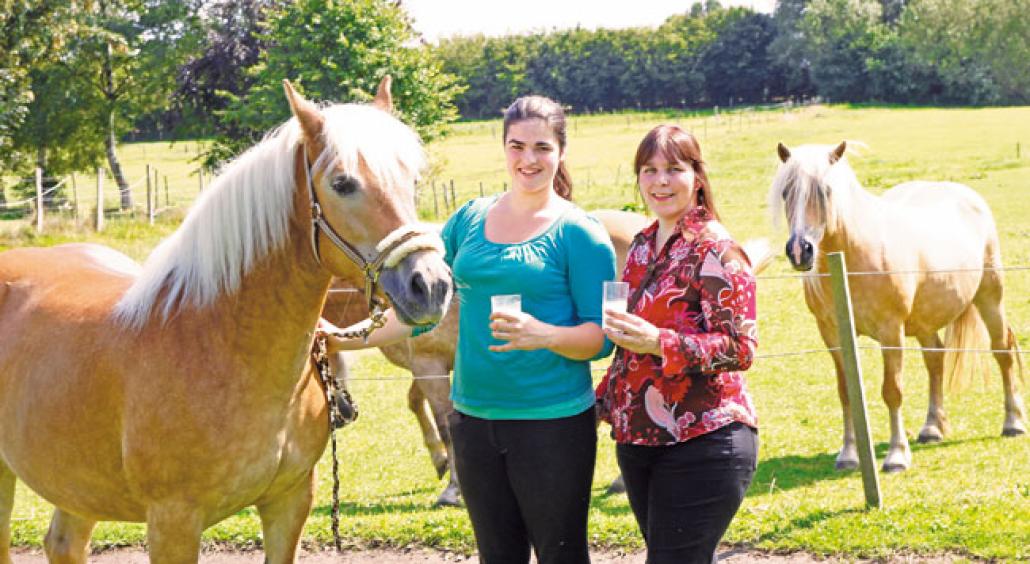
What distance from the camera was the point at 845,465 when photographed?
21.7ft

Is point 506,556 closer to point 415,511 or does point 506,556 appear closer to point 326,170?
point 326,170

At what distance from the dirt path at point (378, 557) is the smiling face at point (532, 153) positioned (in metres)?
2.65

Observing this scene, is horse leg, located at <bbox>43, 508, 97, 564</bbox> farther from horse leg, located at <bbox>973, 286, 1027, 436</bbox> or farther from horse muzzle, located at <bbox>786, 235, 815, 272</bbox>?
horse leg, located at <bbox>973, 286, 1027, 436</bbox>

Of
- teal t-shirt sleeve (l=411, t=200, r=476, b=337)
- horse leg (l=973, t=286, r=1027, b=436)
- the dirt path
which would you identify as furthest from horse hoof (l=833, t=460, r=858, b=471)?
teal t-shirt sleeve (l=411, t=200, r=476, b=337)

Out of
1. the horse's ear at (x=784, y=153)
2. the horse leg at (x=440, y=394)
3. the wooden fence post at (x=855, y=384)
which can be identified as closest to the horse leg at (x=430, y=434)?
the horse leg at (x=440, y=394)

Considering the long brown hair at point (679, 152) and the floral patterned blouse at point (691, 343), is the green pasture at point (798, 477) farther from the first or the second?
the floral patterned blouse at point (691, 343)

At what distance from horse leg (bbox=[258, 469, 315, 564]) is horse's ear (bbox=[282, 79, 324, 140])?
1.27 metres

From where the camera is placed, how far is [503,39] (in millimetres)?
73312

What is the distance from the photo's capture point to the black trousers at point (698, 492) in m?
2.64

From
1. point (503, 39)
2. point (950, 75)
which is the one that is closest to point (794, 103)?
point (950, 75)

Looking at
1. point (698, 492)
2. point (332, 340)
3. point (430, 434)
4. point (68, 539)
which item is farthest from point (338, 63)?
point (698, 492)

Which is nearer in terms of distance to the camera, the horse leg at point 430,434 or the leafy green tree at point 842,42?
the horse leg at point 430,434

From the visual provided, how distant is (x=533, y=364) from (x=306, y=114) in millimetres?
996

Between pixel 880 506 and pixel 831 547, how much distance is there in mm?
703
